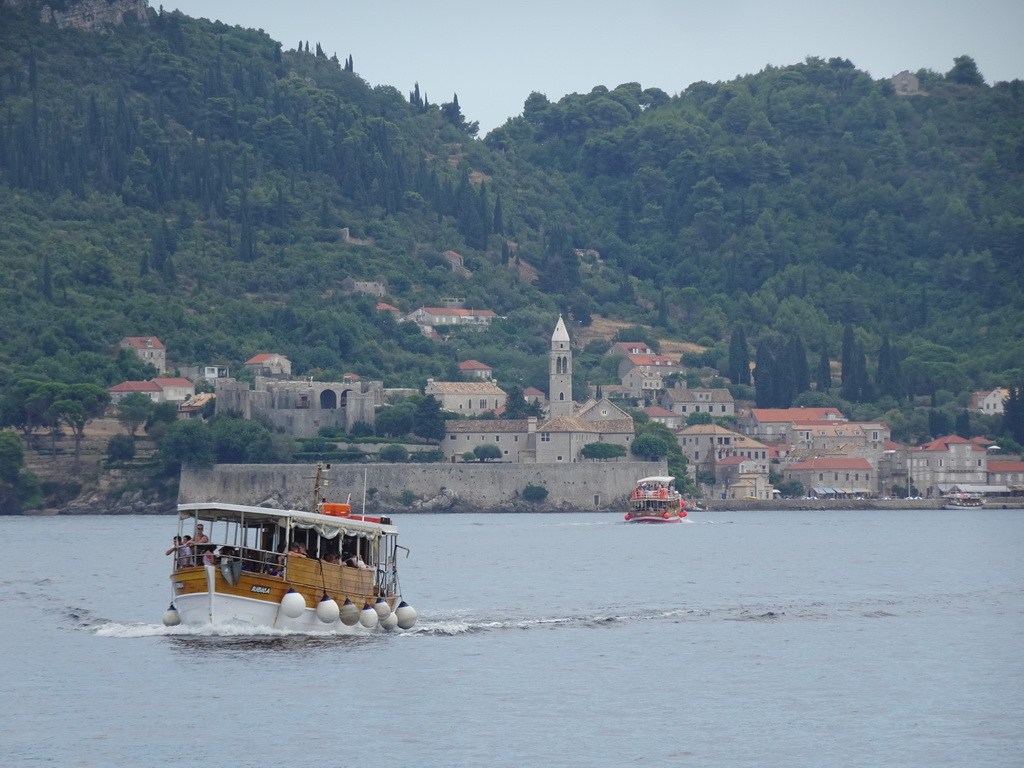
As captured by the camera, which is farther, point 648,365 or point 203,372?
point 648,365

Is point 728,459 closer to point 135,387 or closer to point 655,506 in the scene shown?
point 655,506

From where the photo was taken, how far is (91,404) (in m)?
107

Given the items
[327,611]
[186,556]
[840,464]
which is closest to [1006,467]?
[840,464]

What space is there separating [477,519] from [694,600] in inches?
2131

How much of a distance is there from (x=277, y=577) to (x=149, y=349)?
93.6m

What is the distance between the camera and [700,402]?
454 feet

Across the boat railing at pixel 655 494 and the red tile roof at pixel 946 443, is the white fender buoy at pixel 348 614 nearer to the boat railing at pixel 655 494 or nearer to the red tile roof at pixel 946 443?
the boat railing at pixel 655 494

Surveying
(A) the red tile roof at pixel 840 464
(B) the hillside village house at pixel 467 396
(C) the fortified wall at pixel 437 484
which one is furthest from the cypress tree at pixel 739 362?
(C) the fortified wall at pixel 437 484

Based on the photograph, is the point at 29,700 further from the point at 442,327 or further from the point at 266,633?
the point at 442,327

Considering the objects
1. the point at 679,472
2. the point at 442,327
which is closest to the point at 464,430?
the point at 679,472

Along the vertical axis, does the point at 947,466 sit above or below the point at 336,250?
below

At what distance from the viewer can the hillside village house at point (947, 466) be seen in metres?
124

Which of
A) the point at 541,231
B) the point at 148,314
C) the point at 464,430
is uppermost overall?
the point at 541,231

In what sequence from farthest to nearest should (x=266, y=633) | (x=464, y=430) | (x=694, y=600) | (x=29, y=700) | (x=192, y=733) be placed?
(x=464, y=430)
(x=694, y=600)
(x=266, y=633)
(x=29, y=700)
(x=192, y=733)
